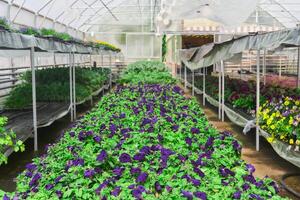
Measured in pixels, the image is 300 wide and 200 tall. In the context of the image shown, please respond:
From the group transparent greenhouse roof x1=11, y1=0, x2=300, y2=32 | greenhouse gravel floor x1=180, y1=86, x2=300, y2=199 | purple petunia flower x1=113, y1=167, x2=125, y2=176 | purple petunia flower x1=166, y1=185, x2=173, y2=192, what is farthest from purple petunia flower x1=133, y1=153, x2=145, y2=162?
transparent greenhouse roof x1=11, y1=0, x2=300, y2=32

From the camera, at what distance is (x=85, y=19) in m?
24.0

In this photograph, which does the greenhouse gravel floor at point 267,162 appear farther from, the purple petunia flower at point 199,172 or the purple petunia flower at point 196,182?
the purple petunia flower at point 196,182

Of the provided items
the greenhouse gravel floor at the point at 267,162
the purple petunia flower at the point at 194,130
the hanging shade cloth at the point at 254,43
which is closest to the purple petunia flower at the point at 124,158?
the purple petunia flower at the point at 194,130

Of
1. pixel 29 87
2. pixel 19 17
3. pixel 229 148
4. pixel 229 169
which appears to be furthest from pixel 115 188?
pixel 19 17

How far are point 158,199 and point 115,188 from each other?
9.9 inches

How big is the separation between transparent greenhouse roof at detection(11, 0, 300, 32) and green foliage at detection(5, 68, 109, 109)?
23.0ft

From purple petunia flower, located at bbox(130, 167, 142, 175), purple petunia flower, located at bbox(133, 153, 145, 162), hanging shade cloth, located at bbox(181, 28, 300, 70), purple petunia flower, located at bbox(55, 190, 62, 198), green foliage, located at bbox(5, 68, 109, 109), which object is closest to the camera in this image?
purple petunia flower, located at bbox(55, 190, 62, 198)

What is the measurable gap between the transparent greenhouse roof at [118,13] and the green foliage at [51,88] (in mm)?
7020

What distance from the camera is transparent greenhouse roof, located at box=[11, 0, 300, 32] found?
20.9m

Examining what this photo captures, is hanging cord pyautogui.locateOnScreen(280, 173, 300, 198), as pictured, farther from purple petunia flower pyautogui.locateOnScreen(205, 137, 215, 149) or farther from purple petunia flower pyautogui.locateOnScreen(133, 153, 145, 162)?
purple petunia flower pyautogui.locateOnScreen(133, 153, 145, 162)

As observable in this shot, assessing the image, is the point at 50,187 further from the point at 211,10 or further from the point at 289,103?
the point at 211,10

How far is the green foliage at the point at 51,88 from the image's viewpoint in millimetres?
9125

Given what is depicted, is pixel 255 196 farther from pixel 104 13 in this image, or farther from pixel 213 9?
pixel 104 13

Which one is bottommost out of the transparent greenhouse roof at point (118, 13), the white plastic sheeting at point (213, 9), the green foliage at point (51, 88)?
the green foliage at point (51, 88)
